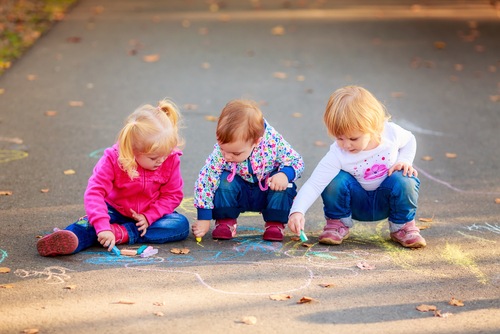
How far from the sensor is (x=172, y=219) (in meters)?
3.24

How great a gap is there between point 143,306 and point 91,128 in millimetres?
3359

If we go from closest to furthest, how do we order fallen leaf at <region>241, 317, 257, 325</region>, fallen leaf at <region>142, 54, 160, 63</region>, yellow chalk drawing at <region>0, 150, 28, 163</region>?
fallen leaf at <region>241, 317, 257, 325</region> < yellow chalk drawing at <region>0, 150, 28, 163</region> < fallen leaf at <region>142, 54, 160, 63</region>

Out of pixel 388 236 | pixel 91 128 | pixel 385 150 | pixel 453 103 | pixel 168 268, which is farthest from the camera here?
pixel 453 103

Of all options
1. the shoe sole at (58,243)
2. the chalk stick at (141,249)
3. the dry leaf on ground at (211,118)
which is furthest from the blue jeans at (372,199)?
the dry leaf on ground at (211,118)

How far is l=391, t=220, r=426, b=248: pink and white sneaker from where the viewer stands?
3.16 metres

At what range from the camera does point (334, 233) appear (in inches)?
127

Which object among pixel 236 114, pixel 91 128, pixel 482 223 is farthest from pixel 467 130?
pixel 91 128

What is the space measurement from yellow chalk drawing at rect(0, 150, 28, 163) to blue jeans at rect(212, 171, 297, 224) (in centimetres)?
231

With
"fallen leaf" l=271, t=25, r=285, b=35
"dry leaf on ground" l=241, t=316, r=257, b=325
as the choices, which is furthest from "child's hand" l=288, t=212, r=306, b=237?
"fallen leaf" l=271, t=25, r=285, b=35

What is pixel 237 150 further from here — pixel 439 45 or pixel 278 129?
pixel 439 45

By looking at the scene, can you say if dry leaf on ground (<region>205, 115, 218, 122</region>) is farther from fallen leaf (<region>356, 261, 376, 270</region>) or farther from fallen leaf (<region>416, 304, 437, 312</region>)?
fallen leaf (<region>416, 304, 437, 312</region>)

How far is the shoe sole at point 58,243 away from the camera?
2934 millimetres

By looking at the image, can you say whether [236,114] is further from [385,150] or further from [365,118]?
[385,150]

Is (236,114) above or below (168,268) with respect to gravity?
above
